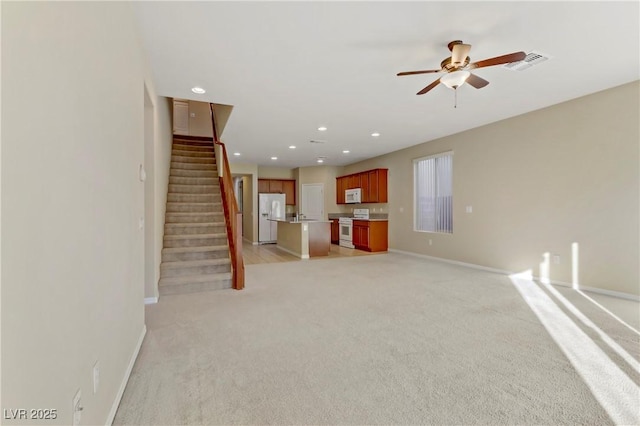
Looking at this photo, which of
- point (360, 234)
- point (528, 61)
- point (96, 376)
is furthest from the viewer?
point (360, 234)

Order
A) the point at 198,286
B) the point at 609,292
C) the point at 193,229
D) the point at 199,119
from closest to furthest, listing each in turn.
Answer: the point at 609,292
the point at 198,286
the point at 193,229
the point at 199,119

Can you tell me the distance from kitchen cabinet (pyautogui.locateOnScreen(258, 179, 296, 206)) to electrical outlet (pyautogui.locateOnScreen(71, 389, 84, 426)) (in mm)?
8887

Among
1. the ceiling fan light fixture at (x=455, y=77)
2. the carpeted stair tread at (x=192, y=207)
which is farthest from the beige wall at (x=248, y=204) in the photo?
the ceiling fan light fixture at (x=455, y=77)

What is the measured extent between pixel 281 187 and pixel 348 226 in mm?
2815

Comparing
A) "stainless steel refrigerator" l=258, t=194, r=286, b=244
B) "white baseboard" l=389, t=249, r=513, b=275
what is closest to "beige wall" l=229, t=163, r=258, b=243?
"stainless steel refrigerator" l=258, t=194, r=286, b=244

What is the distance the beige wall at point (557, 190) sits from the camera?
12.3 feet

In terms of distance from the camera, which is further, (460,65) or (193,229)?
(193,229)

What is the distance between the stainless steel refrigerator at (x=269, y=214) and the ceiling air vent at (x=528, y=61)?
24.9ft

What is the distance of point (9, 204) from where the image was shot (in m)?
0.79

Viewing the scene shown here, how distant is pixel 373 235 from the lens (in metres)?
7.96

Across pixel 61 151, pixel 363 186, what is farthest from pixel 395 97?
pixel 363 186

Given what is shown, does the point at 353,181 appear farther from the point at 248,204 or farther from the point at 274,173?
the point at 248,204

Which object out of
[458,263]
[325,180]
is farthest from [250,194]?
[458,263]

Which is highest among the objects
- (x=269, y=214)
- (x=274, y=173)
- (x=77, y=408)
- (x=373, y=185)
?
(x=274, y=173)
